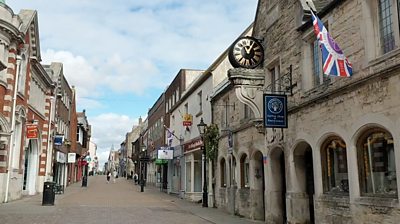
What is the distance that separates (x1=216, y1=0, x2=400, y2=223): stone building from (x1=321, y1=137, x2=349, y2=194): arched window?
0.03 meters

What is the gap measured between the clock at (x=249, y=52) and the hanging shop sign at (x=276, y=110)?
261 centimetres

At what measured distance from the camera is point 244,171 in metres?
18.0

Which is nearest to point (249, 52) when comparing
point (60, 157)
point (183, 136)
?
point (183, 136)

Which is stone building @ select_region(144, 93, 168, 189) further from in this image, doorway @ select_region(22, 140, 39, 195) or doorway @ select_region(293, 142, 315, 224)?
doorway @ select_region(293, 142, 315, 224)

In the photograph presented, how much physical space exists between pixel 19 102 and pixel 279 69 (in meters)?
15.9

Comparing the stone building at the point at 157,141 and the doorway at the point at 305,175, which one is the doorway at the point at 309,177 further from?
the stone building at the point at 157,141

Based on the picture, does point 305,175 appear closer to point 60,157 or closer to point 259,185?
point 259,185

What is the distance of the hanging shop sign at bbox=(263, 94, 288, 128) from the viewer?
41.0 feet

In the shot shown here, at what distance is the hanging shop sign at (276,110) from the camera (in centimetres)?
1250

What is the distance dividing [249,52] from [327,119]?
5268 mm

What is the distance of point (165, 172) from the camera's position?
135 ft

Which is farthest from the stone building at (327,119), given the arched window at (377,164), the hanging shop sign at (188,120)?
the hanging shop sign at (188,120)

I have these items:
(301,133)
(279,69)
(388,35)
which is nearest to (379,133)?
(388,35)

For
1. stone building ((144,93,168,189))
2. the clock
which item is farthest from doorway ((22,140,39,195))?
the clock
